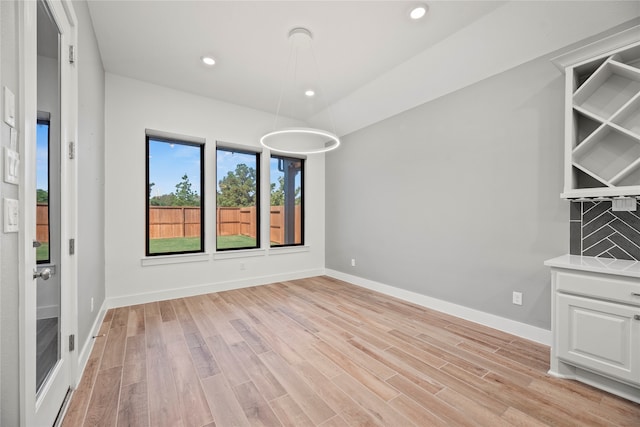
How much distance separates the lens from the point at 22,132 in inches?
43.1

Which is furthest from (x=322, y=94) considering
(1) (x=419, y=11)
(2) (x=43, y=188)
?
(2) (x=43, y=188)

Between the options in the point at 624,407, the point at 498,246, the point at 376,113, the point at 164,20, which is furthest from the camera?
the point at 376,113

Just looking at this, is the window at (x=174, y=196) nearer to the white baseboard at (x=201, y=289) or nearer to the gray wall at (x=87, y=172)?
the white baseboard at (x=201, y=289)

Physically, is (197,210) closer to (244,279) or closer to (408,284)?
(244,279)

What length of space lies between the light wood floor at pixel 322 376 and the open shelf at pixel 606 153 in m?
1.62

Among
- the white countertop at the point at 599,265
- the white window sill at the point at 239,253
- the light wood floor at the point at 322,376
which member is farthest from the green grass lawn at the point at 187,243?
the white countertop at the point at 599,265

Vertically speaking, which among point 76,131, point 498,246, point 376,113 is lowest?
point 498,246

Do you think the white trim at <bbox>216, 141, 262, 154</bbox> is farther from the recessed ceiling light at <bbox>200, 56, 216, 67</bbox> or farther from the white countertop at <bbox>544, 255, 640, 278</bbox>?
the white countertop at <bbox>544, 255, 640, 278</bbox>

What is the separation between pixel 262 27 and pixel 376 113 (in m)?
2.09

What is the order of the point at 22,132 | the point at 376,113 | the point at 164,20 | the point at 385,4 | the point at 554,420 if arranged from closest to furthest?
the point at 22,132
the point at 554,420
the point at 385,4
the point at 164,20
the point at 376,113

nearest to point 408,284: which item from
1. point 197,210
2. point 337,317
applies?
point 337,317

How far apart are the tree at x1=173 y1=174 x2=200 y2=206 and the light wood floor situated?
1657mm

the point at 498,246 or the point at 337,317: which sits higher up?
the point at 498,246

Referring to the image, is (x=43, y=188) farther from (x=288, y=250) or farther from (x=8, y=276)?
(x=288, y=250)
